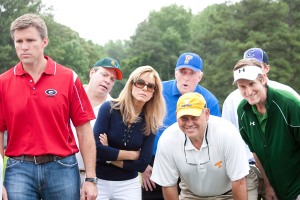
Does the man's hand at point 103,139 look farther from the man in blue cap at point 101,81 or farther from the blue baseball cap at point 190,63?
the blue baseball cap at point 190,63

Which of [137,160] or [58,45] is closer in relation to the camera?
[137,160]

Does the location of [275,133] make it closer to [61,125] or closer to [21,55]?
[61,125]

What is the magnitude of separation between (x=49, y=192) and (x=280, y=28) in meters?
39.1

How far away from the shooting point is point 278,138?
212 inches

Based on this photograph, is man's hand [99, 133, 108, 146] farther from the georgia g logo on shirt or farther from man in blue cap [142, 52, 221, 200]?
the georgia g logo on shirt

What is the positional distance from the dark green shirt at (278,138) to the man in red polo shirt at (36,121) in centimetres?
214

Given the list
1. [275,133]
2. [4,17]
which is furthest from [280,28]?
[275,133]

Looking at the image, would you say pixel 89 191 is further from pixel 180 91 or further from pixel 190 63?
pixel 190 63

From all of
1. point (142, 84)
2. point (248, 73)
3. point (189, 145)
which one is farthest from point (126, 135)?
point (248, 73)

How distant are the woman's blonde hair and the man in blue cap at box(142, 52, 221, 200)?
2.64 ft

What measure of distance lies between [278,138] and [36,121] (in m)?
2.70

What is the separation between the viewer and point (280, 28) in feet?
134

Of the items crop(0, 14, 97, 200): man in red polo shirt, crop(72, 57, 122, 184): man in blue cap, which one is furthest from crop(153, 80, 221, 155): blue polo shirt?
crop(0, 14, 97, 200): man in red polo shirt

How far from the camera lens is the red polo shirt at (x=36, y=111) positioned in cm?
429
